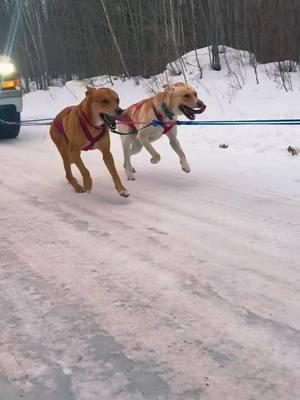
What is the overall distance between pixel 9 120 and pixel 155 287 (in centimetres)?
672

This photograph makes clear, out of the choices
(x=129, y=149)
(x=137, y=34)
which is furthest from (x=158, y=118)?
(x=137, y=34)

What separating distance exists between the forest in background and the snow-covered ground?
6.97 meters

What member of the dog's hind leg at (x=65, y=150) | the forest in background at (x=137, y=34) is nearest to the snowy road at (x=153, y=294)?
the dog's hind leg at (x=65, y=150)

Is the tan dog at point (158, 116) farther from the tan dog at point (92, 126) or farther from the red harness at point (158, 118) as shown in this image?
the tan dog at point (92, 126)

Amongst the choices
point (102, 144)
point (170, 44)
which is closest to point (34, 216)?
point (102, 144)

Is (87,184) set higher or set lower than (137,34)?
lower

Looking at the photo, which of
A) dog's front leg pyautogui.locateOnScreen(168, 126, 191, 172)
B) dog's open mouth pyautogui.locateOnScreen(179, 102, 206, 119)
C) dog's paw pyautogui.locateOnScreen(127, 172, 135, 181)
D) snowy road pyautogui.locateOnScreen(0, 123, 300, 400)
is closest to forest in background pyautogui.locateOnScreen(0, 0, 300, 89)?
dog's front leg pyautogui.locateOnScreen(168, 126, 191, 172)

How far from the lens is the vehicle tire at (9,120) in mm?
8477

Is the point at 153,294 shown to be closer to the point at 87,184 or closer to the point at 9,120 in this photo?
the point at 87,184

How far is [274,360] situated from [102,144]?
307 centimetres

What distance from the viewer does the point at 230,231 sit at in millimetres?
3531

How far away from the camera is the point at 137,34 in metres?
15.3

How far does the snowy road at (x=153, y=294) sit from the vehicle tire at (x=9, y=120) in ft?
13.4

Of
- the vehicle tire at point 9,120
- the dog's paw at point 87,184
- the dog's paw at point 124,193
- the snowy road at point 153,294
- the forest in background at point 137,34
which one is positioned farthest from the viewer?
the forest in background at point 137,34
